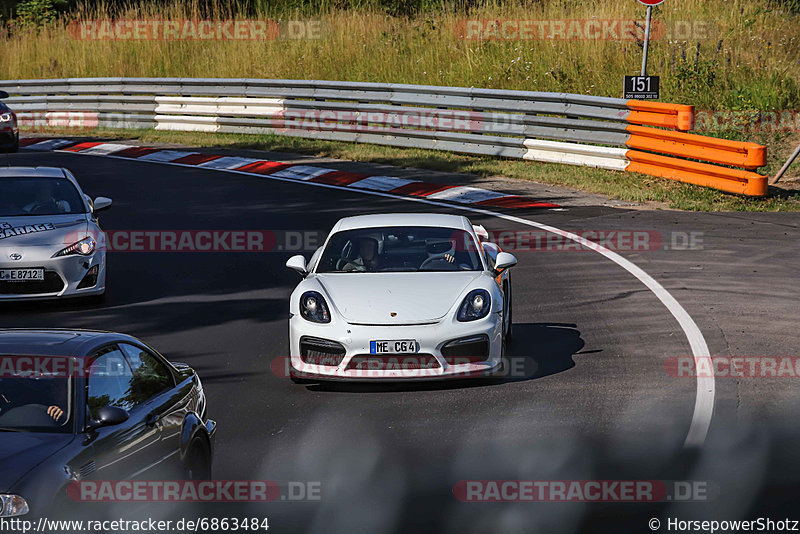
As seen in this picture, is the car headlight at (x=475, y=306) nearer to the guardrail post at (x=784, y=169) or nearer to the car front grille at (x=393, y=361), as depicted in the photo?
the car front grille at (x=393, y=361)

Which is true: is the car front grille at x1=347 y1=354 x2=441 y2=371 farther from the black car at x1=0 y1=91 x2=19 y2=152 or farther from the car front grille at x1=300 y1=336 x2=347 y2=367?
the black car at x1=0 y1=91 x2=19 y2=152

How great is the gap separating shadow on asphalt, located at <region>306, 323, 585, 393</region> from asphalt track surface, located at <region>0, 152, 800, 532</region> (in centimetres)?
3

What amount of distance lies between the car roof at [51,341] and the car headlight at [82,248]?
20.7 ft

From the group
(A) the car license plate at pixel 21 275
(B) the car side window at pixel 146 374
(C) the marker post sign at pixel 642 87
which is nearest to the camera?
(B) the car side window at pixel 146 374

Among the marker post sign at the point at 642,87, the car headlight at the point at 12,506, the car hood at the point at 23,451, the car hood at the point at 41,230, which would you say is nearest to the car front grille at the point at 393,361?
the car hood at the point at 23,451

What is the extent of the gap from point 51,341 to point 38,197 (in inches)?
304

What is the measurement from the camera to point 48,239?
1297cm

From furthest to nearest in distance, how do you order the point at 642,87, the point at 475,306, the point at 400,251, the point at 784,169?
the point at 642,87, the point at 784,169, the point at 400,251, the point at 475,306

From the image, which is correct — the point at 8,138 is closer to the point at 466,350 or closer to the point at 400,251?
the point at 400,251

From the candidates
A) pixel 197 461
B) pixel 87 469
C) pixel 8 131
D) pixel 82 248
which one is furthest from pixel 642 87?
pixel 87 469

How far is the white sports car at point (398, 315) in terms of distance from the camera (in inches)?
374

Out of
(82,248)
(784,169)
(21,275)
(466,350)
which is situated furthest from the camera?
(784,169)

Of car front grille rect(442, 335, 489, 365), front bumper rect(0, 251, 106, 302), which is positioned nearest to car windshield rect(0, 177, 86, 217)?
front bumper rect(0, 251, 106, 302)

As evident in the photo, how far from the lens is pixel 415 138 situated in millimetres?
24766
